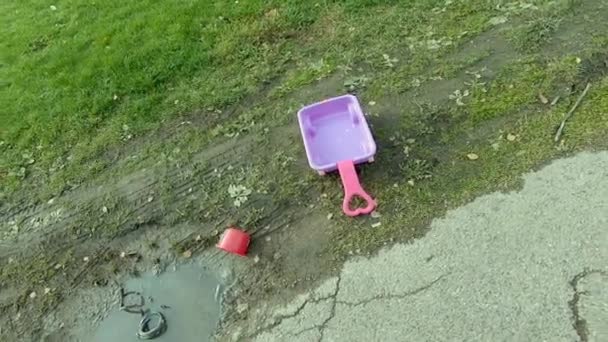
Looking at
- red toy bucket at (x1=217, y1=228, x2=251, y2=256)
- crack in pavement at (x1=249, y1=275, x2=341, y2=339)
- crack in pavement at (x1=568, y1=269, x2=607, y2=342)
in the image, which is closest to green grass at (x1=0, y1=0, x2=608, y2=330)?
red toy bucket at (x1=217, y1=228, x2=251, y2=256)

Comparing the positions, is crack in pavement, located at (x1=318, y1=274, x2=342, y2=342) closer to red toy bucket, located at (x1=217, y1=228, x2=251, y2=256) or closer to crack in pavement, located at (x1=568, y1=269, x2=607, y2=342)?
red toy bucket, located at (x1=217, y1=228, x2=251, y2=256)

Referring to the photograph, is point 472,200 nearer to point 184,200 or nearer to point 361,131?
point 361,131

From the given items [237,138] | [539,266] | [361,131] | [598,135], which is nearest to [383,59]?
[361,131]

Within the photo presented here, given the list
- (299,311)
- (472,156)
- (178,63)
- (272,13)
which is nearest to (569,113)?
(472,156)

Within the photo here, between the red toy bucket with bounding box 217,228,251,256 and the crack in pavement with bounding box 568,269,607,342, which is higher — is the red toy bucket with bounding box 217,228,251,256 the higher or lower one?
the higher one

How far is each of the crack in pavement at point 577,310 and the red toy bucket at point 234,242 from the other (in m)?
1.50

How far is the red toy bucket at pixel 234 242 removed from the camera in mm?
3205

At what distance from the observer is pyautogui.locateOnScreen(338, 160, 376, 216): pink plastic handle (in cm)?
324

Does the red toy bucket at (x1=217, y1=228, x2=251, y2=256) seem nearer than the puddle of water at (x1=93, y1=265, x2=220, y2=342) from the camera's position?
No

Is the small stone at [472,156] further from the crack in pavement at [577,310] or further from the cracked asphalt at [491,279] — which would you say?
the crack in pavement at [577,310]

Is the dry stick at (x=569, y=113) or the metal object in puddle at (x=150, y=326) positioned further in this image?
the dry stick at (x=569, y=113)

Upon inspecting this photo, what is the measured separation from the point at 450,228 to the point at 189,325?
51.6 inches

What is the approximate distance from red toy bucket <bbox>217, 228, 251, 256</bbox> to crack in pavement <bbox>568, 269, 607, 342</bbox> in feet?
4.91

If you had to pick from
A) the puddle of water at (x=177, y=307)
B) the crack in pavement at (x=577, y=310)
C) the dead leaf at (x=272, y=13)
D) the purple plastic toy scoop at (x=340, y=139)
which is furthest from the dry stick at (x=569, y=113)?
the dead leaf at (x=272, y=13)
